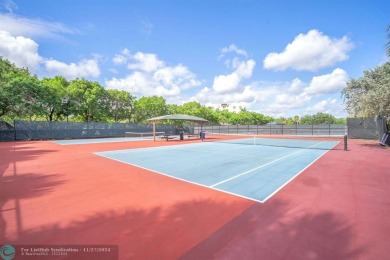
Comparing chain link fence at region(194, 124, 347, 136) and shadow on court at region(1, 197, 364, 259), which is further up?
chain link fence at region(194, 124, 347, 136)

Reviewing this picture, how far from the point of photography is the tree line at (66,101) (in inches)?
1191

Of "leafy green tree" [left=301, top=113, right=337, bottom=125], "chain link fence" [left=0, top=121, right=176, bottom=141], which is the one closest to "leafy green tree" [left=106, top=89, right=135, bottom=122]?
"chain link fence" [left=0, top=121, right=176, bottom=141]

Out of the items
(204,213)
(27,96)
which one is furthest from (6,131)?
(204,213)

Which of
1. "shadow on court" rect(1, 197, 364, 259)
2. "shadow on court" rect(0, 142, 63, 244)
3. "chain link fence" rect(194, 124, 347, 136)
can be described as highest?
"chain link fence" rect(194, 124, 347, 136)

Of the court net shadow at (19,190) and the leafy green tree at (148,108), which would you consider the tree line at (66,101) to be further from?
the court net shadow at (19,190)

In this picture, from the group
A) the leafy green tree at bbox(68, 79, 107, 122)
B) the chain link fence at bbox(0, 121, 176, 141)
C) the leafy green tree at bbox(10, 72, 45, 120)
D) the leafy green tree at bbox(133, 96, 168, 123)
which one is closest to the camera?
the chain link fence at bbox(0, 121, 176, 141)

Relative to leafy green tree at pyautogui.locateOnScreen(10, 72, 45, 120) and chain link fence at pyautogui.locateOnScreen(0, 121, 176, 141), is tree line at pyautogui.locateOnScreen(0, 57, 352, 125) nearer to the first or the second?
leafy green tree at pyautogui.locateOnScreen(10, 72, 45, 120)

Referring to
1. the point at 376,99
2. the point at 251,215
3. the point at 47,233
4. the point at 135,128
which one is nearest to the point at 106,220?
the point at 47,233

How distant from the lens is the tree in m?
16.3

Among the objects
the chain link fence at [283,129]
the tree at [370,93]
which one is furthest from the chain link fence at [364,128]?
the tree at [370,93]

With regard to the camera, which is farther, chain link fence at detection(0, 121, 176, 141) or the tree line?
the tree line

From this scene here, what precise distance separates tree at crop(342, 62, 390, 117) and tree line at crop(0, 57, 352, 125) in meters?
36.1

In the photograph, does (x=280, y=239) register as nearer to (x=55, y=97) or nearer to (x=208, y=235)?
(x=208, y=235)

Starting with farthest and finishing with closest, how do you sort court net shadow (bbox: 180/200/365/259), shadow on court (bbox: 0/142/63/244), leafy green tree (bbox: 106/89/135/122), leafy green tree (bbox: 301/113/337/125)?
leafy green tree (bbox: 301/113/337/125), leafy green tree (bbox: 106/89/135/122), shadow on court (bbox: 0/142/63/244), court net shadow (bbox: 180/200/365/259)
